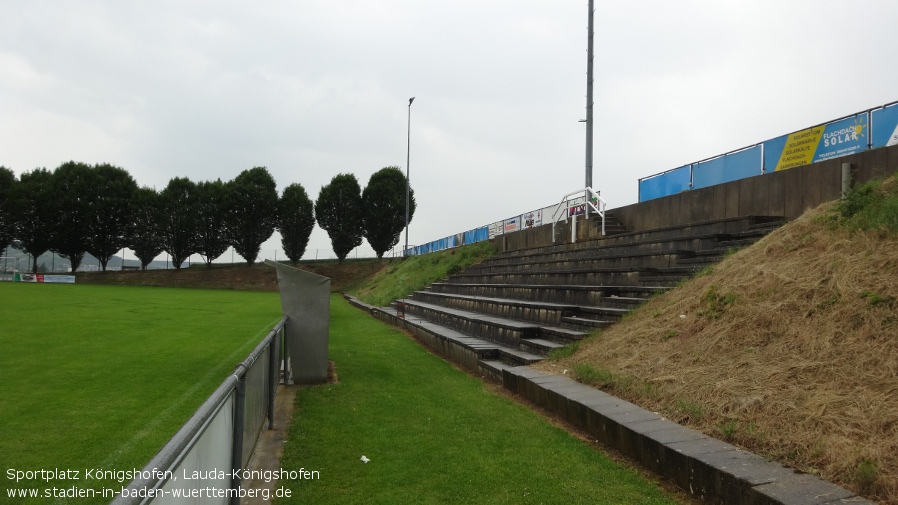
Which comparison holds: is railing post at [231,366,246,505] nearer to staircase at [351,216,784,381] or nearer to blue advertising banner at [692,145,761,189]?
staircase at [351,216,784,381]

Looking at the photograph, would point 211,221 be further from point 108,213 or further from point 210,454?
point 210,454

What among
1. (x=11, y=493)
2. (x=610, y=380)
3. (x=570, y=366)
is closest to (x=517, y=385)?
(x=570, y=366)

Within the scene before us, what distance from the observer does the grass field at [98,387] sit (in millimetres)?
4762

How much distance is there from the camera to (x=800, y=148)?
10.7 meters

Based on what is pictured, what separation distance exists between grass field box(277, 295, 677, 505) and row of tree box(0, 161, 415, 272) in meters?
54.5

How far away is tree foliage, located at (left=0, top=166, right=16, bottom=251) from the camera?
5444 centimetres

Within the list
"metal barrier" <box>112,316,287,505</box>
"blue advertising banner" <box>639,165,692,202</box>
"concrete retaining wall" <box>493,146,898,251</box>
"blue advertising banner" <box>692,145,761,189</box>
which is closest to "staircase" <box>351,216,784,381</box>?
"concrete retaining wall" <box>493,146,898,251</box>

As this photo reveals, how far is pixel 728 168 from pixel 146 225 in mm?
58078

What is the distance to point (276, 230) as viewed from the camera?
203 feet

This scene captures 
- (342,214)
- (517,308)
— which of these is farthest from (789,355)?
(342,214)

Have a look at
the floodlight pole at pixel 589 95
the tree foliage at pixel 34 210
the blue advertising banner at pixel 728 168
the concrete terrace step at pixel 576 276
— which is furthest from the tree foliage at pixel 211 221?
the blue advertising banner at pixel 728 168

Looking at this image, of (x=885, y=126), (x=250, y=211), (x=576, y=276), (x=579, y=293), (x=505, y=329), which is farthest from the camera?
(x=250, y=211)

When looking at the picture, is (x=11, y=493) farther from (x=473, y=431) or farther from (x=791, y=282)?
(x=791, y=282)

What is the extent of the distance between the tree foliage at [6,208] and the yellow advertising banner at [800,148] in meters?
Result: 63.1
